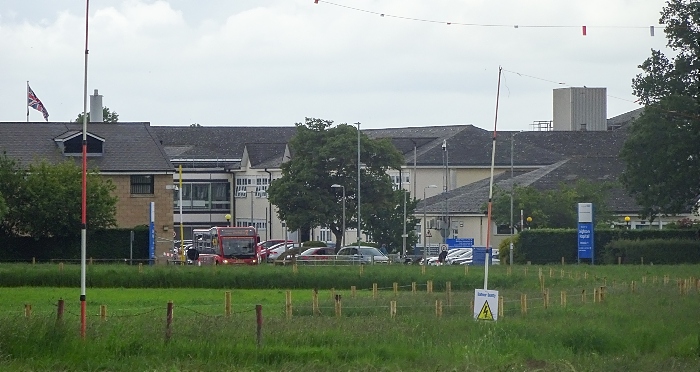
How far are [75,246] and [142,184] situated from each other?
28.0 ft

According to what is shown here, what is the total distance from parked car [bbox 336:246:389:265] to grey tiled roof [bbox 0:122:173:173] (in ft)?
37.7

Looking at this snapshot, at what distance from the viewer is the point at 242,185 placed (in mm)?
110938

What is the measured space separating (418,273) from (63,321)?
27.4 metres

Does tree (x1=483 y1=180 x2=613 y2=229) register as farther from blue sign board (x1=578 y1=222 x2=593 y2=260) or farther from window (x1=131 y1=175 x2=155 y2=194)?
window (x1=131 y1=175 x2=155 y2=194)

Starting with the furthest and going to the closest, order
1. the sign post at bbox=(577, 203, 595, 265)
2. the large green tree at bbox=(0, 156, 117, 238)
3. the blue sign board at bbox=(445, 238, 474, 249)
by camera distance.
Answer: the blue sign board at bbox=(445, 238, 474, 249) → the large green tree at bbox=(0, 156, 117, 238) → the sign post at bbox=(577, 203, 595, 265)

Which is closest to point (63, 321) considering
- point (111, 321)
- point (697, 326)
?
point (111, 321)

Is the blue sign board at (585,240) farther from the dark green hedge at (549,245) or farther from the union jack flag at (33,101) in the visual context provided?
the union jack flag at (33,101)

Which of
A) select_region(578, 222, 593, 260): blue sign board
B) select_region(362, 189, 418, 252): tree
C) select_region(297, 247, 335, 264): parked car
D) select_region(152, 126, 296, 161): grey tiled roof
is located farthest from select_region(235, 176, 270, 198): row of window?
select_region(578, 222, 593, 260): blue sign board

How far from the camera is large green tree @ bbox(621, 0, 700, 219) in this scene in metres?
61.0

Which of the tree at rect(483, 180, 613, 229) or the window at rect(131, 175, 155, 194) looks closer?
the window at rect(131, 175, 155, 194)

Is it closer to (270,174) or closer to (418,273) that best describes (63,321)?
(418,273)

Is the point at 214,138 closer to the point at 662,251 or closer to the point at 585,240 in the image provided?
the point at 585,240

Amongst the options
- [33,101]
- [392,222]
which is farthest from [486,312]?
[33,101]

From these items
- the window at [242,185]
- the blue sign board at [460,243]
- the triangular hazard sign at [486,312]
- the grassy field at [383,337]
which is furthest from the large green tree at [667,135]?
the window at [242,185]
